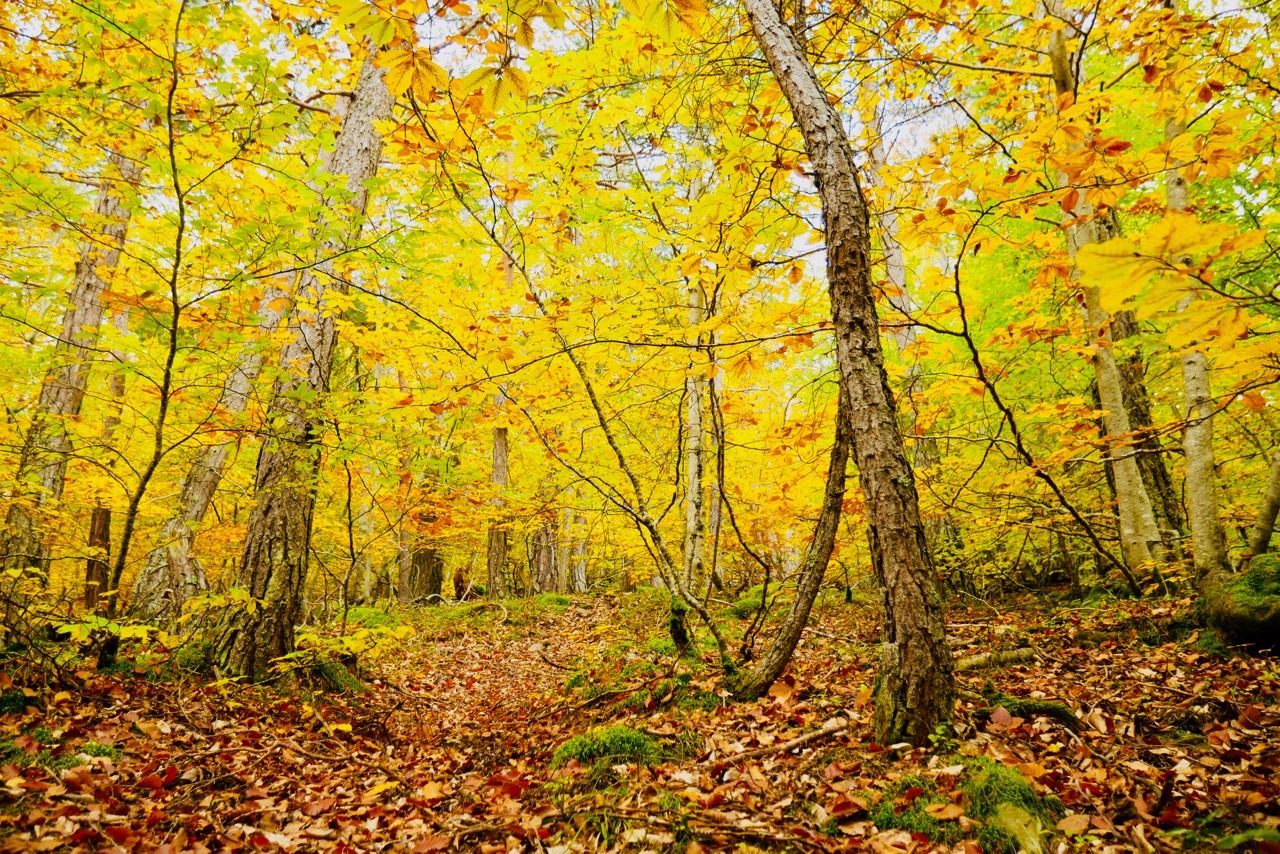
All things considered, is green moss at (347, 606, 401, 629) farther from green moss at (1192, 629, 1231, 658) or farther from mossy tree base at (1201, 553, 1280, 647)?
Result: mossy tree base at (1201, 553, 1280, 647)

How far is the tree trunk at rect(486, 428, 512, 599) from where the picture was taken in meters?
12.1

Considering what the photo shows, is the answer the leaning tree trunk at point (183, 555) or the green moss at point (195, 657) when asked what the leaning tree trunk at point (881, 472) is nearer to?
the green moss at point (195, 657)

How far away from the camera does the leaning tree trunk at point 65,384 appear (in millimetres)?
3807

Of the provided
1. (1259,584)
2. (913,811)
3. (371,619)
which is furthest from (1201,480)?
(371,619)

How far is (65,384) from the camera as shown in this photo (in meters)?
5.65

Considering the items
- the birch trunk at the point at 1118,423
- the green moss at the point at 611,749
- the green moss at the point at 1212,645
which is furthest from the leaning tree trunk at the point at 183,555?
the green moss at the point at 1212,645

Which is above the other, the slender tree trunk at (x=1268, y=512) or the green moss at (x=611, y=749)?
the slender tree trunk at (x=1268, y=512)

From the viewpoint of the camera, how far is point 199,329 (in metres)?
3.92

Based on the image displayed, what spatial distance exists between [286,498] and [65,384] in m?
2.96

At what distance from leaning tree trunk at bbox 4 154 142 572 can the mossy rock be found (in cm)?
449

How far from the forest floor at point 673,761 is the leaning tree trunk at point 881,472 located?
0.21 metres

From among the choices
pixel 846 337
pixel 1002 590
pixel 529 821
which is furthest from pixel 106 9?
pixel 1002 590

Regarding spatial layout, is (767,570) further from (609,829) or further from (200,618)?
(200,618)

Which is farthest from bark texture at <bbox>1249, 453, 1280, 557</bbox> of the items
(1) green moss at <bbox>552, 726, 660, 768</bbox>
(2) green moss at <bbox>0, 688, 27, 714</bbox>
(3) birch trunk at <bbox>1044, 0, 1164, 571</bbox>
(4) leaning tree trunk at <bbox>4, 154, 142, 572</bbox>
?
(2) green moss at <bbox>0, 688, 27, 714</bbox>
